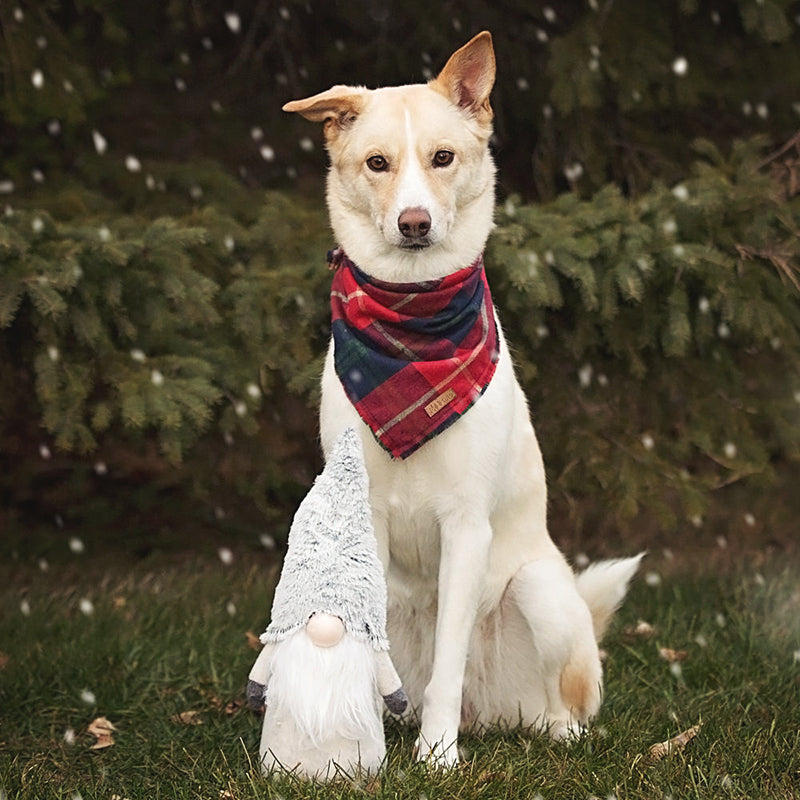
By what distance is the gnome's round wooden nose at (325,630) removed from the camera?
2.98m

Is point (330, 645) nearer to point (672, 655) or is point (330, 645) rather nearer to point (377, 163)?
point (377, 163)

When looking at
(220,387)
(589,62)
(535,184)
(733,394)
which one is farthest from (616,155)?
(220,387)

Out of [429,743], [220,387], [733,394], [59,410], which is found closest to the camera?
[429,743]

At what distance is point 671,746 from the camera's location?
3295 mm

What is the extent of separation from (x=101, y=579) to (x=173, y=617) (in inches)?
44.4

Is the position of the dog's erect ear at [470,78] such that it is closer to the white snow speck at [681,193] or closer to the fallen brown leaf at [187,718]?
the white snow speck at [681,193]

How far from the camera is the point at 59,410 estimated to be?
4281 millimetres

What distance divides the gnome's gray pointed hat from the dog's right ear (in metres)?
0.92

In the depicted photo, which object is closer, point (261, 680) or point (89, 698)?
point (261, 680)

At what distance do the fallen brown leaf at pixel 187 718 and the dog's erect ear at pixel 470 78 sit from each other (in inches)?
83.3

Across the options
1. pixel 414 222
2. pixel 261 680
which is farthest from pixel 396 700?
pixel 414 222

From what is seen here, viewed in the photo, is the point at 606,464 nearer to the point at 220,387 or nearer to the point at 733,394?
the point at 733,394

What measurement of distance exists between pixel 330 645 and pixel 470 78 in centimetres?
164

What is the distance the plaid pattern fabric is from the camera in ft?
10.7
